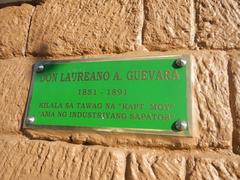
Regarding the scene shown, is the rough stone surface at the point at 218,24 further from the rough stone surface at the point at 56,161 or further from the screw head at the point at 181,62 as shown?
the rough stone surface at the point at 56,161

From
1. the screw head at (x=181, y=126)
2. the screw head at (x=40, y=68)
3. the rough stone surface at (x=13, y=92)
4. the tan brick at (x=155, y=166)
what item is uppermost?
the screw head at (x=40, y=68)

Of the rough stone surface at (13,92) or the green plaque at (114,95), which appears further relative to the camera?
the rough stone surface at (13,92)

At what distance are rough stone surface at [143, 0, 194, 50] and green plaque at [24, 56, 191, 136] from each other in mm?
74

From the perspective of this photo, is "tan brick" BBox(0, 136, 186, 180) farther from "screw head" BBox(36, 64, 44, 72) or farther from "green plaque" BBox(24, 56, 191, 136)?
"screw head" BBox(36, 64, 44, 72)

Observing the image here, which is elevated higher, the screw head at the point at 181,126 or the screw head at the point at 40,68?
the screw head at the point at 40,68

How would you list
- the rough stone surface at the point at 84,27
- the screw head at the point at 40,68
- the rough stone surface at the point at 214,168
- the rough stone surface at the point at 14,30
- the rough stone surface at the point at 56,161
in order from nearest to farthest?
the rough stone surface at the point at 214,168 → the rough stone surface at the point at 56,161 → the rough stone surface at the point at 84,27 → the screw head at the point at 40,68 → the rough stone surface at the point at 14,30

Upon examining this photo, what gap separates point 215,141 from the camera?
3.24 ft

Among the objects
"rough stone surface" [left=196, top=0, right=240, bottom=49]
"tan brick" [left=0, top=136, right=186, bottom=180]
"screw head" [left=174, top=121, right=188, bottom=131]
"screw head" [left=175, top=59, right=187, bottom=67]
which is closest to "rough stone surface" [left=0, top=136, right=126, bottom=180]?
"tan brick" [left=0, top=136, right=186, bottom=180]

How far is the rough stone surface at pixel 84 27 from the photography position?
1.22 metres

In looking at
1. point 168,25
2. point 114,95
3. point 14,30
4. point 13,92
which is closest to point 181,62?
point 168,25

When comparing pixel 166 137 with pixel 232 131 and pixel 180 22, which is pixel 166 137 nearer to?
pixel 232 131

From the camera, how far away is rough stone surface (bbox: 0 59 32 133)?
1.31 metres

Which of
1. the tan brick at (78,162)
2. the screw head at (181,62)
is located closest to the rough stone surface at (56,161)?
the tan brick at (78,162)

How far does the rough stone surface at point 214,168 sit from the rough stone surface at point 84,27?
1.71 ft
